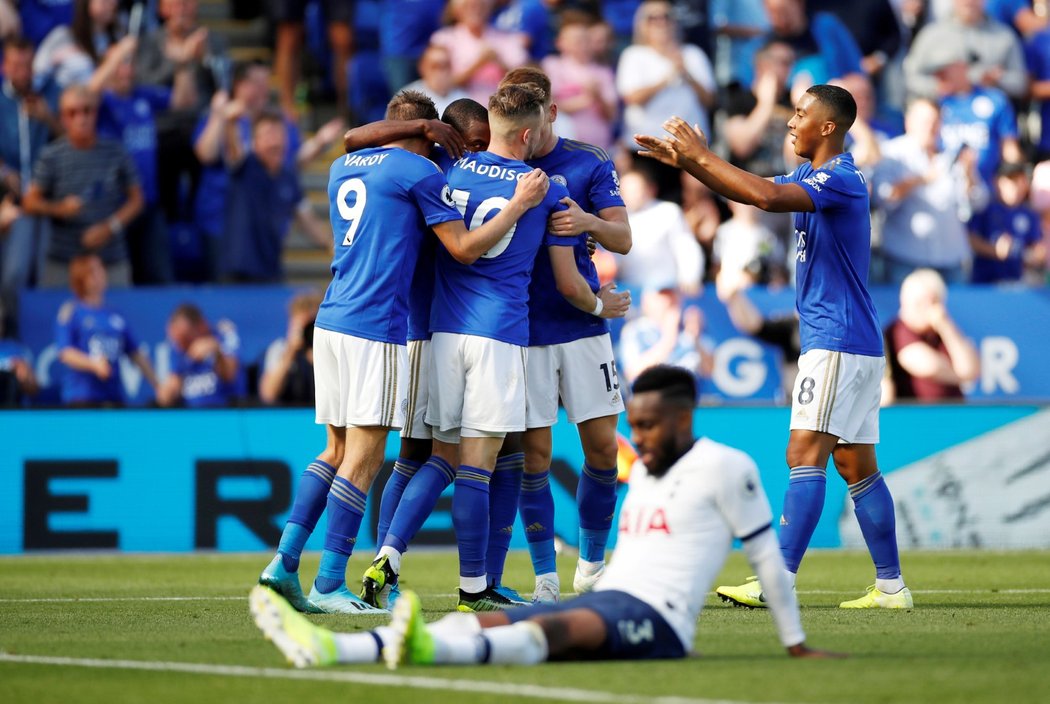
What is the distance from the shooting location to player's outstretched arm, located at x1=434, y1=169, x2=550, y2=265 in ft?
26.3

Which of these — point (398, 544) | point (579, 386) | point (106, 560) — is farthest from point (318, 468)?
point (106, 560)

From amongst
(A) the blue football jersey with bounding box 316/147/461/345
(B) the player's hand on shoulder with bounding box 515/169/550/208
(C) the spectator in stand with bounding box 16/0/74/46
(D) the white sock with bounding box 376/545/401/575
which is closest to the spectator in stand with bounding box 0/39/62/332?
(C) the spectator in stand with bounding box 16/0/74/46

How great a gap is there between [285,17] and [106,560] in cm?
792

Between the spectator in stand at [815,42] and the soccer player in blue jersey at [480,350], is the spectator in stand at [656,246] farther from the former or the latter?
the soccer player in blue jersey at [480,350]

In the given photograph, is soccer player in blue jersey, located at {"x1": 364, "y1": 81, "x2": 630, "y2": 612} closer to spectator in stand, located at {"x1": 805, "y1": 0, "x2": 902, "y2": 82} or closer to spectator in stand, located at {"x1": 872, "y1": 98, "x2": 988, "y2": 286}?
spectator in stand, located at {"x1": 872, "y1": 98, "x2": 988, "y2": 286}

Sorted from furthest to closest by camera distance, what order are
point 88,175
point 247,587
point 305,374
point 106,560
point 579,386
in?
point 88,175, point 305,374, point 106,560, point 247,587, point 579,386

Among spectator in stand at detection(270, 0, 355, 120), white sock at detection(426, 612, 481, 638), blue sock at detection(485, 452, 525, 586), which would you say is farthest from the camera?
spectator in stand at detection(270, 0, 355, 120)

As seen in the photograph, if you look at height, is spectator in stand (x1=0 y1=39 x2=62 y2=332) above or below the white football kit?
above

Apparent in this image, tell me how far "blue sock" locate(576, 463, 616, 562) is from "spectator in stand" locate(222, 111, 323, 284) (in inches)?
301

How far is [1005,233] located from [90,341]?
31.5 feet

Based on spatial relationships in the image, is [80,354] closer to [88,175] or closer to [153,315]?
[153,315]

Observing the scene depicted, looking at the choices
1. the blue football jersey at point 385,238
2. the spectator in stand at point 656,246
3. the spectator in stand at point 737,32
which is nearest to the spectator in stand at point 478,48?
the spectator in stand at point 656,246

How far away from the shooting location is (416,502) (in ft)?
26.9

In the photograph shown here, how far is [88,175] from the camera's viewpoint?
15.7m
